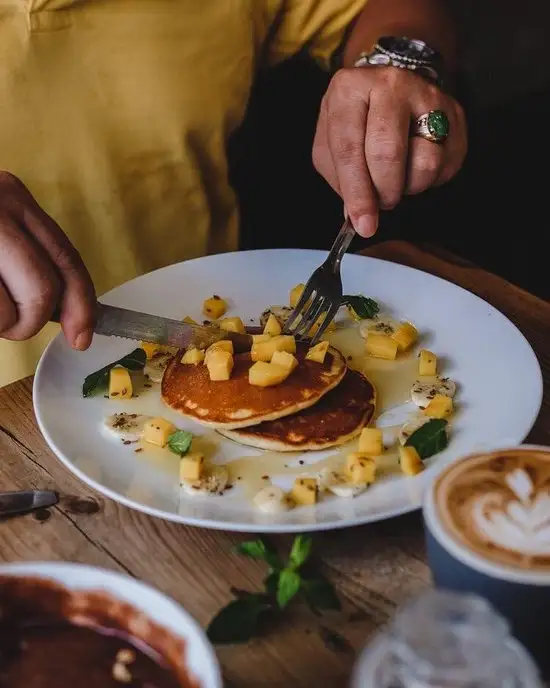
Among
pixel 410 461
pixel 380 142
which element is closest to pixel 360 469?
pixel 410 461

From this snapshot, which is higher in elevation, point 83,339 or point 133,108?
point 133,108

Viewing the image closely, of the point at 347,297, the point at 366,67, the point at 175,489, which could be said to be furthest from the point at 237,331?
Result: the point at 366,67

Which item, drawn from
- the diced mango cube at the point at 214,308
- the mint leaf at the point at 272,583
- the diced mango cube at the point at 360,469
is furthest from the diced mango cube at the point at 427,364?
the mint leaf at the point at 272,583

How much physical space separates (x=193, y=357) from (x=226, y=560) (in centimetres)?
35

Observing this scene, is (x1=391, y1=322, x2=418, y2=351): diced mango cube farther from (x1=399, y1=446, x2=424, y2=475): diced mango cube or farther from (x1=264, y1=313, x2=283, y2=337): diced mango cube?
(x1=399, y1=446, x2=424, y2=475): diced mango cube

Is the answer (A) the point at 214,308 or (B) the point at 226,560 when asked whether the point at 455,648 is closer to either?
(B) the point at 226,560

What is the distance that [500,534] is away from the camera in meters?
0.77

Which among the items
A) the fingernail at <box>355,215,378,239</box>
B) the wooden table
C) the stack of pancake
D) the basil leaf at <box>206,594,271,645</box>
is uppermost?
the fingernail at <box>355,215,378,239</box>

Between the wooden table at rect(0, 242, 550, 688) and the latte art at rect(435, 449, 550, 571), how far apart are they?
0.17 meters

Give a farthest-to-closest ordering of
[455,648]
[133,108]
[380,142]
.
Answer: [133,108]
[380,142]
[455,648]

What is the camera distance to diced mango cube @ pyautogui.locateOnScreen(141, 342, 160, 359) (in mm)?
1317

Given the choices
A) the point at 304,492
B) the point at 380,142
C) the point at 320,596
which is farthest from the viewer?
the point at 380,142

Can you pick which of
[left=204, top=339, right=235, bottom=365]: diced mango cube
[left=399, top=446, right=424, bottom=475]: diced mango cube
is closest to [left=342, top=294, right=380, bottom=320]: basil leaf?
[left=204, top=339, right=235, bottom=365]: diced mango cube

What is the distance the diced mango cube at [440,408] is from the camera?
1154mm
